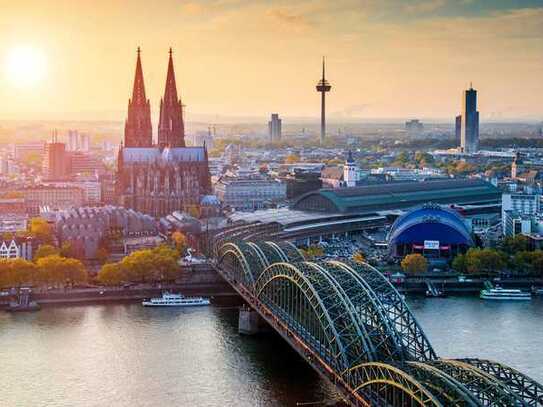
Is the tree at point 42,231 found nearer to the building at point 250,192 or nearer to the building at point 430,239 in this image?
the building at point 430,239

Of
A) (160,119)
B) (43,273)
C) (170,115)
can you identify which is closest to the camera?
(43,273)

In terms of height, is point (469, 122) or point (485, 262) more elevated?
point (469, 122)

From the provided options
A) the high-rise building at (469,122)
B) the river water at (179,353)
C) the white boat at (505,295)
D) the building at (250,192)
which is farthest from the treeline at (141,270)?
the high-rise building at (469,122)

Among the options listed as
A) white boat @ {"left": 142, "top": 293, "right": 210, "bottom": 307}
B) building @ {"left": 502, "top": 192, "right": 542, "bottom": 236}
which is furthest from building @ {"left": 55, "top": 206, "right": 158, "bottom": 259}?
building @ {"left": 502, "top": 192, "right": 542, "bottom": 236}

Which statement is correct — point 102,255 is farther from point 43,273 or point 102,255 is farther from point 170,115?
point 170,115

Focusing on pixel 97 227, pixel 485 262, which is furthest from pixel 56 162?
pixel 485 262

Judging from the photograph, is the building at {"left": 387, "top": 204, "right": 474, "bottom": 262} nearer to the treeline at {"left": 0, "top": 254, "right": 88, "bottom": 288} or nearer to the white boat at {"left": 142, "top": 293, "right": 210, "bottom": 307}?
the white boat at {"left": 142, "top": 293, "right": 210, "bottom": 307}
